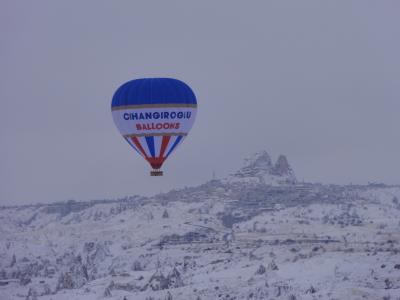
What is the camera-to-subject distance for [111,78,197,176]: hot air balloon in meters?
95.9

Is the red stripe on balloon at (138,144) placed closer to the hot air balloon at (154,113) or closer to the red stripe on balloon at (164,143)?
the hot air balloon at (154,113)

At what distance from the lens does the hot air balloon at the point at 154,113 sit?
95.9 m

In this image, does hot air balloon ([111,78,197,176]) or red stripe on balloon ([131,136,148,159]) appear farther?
red stripe on balloon ([131,136,148,159])

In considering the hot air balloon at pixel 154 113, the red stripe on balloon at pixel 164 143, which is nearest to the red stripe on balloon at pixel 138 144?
the hot air balloon at pixel 154 113

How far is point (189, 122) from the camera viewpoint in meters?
98.8

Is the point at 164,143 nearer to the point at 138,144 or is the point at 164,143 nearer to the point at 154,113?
the point at 138,144

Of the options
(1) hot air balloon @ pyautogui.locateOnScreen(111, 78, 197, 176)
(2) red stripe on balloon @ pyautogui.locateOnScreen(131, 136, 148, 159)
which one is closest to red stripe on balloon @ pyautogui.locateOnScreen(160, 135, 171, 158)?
(1) hot air balloon @ pyautogui.locateOnScreen(111, 78, 197, 176)

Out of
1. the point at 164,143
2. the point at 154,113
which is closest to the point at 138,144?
the point at 164,143

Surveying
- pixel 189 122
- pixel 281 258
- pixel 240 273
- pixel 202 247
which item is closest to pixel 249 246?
pixel 202 247

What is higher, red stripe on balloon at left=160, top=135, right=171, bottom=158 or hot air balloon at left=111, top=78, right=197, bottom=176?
hot air balloon at left=111, top=78, right=197, bottom=176

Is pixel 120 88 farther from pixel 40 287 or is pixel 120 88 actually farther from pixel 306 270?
pixel 40 287

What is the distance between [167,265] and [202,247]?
65.9 ft

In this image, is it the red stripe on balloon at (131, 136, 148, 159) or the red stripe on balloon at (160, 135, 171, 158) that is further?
the red stripe on balloon at (131, 136, 148, 159)

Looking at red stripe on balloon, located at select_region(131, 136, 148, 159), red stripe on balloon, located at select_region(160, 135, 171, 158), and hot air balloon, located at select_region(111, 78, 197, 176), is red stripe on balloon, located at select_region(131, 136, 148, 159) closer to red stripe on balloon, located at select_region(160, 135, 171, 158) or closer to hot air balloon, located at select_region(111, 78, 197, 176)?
hot air balloon, located at select_region(111, 78, 197, 176)
